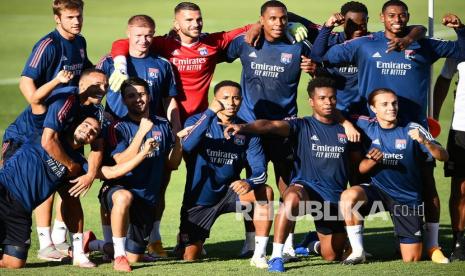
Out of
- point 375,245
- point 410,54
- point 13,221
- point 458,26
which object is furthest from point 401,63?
point 13,221

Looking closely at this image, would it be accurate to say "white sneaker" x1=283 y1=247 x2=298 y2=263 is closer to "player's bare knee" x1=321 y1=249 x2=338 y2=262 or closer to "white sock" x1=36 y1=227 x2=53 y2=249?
"player's bare knee" x1=321 y1=249 x2=338 y2=262

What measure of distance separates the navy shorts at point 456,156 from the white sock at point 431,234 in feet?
2.00

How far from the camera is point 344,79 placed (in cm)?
1207

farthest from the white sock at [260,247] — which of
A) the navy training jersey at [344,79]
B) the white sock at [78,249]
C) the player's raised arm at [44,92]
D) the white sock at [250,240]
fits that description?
the player's raised arm at [44,92]

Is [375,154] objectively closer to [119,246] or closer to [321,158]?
[321,158]

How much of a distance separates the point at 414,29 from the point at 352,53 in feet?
2.24

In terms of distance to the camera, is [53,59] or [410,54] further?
[410,54]

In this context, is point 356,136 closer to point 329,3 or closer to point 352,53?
point 352,53

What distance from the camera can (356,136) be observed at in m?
11.2

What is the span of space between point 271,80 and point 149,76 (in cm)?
129

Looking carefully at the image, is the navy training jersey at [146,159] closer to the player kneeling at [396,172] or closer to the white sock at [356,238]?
the player kneeling at [396,172]

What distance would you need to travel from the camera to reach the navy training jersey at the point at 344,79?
11844 mm

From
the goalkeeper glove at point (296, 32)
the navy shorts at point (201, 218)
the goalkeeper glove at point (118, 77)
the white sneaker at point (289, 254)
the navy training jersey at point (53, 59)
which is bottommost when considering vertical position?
the white sneaker at point (289, 254)

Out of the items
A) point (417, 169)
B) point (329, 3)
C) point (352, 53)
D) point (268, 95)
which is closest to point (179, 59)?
point (268, 95)
